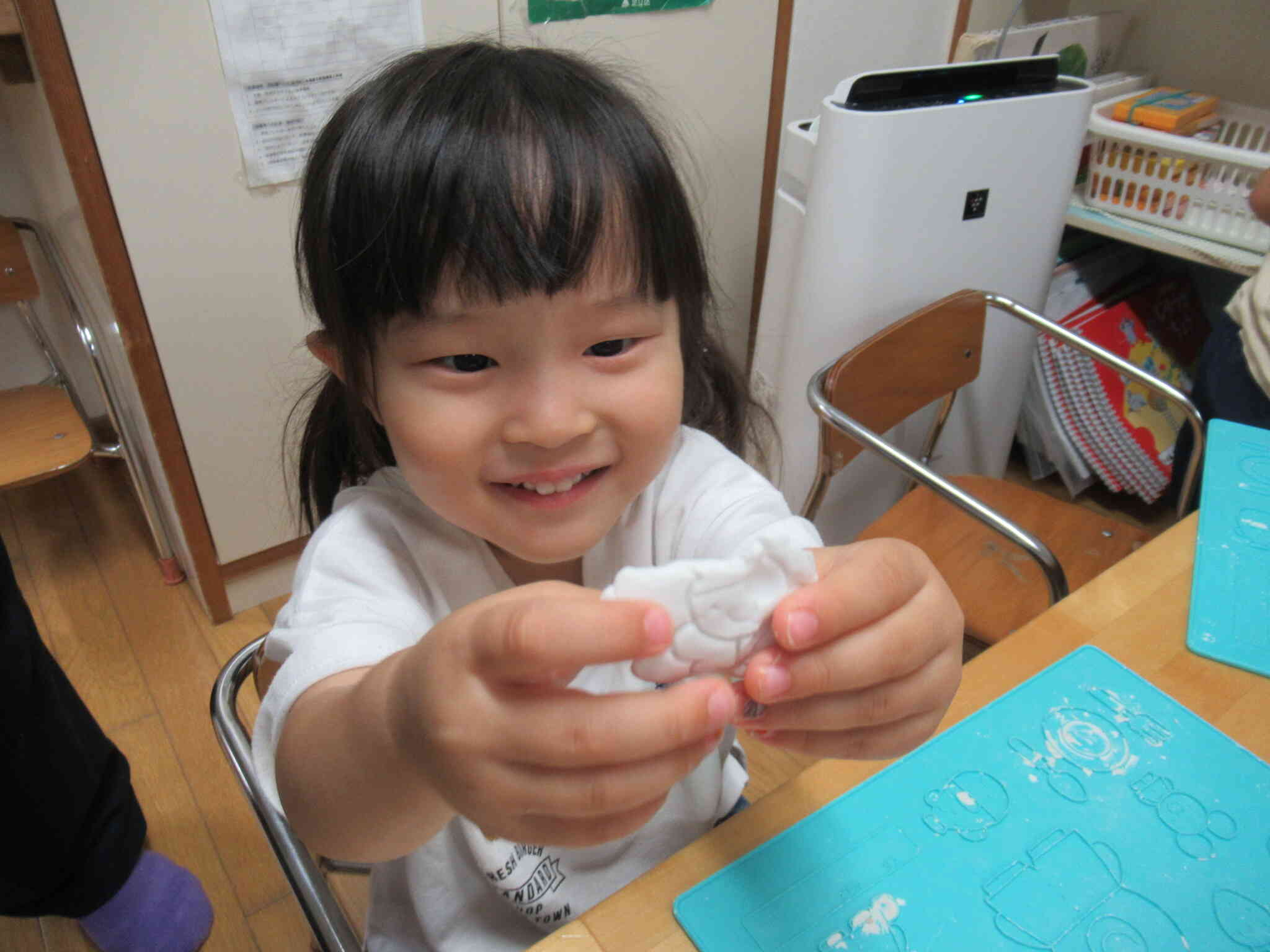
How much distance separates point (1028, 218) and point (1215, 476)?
765 mm

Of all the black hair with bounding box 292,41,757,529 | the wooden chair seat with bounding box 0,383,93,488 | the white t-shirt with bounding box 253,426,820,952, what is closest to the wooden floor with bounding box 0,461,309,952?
the wooden chair seat with bounding box 0,383,93,488

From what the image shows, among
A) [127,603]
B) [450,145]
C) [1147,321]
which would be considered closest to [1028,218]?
[1147,321]

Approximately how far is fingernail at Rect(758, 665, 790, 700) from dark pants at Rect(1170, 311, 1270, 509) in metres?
1.29

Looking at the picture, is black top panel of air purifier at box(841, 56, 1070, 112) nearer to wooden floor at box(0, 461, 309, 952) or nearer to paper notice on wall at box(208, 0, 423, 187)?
paper notice on wall at box(208, 0, 423, 187)

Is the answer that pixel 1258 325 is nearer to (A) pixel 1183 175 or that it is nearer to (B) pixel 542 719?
(A) pixel 1183 175

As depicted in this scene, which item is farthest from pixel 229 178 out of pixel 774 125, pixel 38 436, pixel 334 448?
pixel 774 125

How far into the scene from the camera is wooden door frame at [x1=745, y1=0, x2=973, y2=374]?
1810mm

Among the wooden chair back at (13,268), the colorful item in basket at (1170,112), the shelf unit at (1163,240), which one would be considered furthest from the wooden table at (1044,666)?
the wooden chair back at (13,268)

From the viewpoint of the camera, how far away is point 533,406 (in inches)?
18.9

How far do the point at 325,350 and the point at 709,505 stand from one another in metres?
0.30

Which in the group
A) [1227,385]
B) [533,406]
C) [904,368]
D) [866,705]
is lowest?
[1227,385]

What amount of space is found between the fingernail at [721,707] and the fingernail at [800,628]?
0.04m

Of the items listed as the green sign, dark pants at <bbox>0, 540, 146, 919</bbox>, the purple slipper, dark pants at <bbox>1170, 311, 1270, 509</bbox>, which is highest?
the green sign

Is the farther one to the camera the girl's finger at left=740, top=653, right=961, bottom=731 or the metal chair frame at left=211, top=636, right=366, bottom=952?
the metal chair frame at left=211, top=636, right=366, bottom=952
